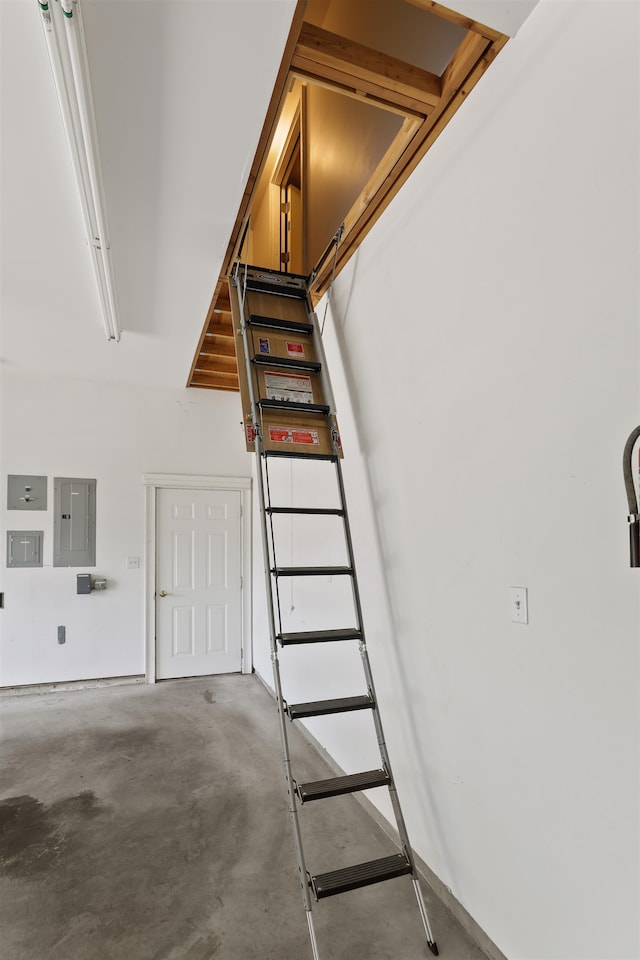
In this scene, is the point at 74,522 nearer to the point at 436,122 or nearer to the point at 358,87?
the point at 358,87

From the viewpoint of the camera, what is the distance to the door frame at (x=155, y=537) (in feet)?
A: 17.4

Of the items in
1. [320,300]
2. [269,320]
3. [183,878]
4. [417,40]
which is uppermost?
[417,40]

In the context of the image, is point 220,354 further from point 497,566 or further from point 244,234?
point 497,566

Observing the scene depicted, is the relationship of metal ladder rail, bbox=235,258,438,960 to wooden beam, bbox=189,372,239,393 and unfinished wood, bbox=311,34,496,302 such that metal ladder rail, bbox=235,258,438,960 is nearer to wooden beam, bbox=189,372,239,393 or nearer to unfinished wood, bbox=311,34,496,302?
unfinished wood, bbox=311,34,496,302

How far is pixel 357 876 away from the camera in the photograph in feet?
6.11

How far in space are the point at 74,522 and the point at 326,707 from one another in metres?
3.93

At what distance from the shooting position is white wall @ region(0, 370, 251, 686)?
195 inches

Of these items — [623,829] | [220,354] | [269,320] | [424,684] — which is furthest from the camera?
[220,354]

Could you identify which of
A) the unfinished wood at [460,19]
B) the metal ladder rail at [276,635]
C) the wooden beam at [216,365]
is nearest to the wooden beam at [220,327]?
the wooden beam at [216,365]

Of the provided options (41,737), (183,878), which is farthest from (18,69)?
(41,737)

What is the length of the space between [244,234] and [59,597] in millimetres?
3934

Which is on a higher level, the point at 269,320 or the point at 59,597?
the point at 269,320

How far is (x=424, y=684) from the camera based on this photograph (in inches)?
87.7

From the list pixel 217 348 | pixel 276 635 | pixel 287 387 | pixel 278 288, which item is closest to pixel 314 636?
pixel 276 635
